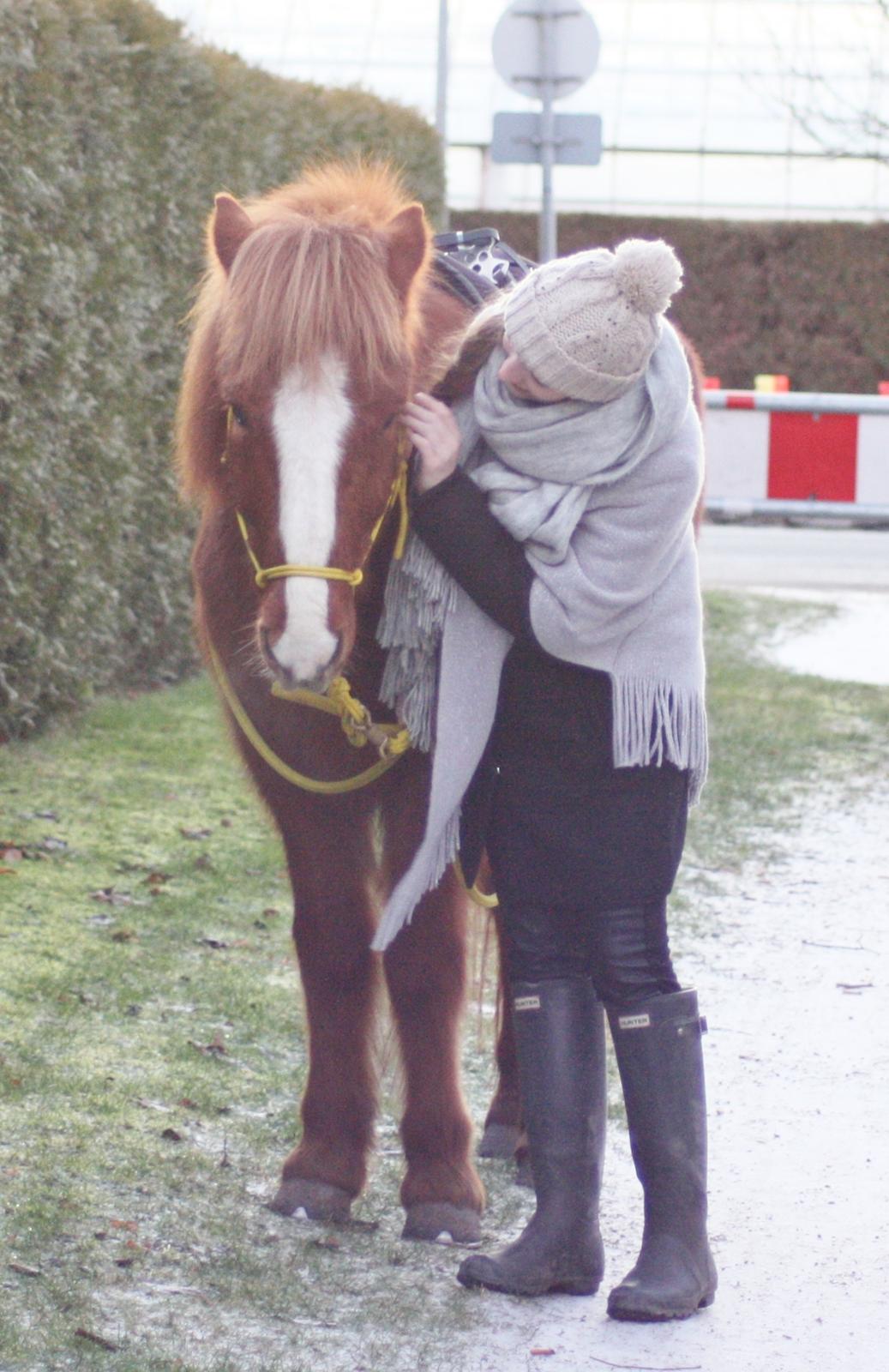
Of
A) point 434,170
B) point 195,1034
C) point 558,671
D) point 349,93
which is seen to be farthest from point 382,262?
point 434,170

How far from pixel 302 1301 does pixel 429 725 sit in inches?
38.0

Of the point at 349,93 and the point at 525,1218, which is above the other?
the point at 349,93

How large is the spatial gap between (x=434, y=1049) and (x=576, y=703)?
81 centimetres

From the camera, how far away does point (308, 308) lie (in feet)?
9.93

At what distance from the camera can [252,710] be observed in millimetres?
3600

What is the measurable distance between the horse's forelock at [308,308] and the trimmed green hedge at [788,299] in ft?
60.1

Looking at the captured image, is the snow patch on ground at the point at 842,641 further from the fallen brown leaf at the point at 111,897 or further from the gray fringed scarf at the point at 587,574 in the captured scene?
the gray fringed scarf at the point at 587,574

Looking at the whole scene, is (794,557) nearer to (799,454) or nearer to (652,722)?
(799,454)

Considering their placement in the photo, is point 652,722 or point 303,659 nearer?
point 303,659

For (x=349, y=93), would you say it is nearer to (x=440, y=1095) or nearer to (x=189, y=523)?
(x=189, y=523)

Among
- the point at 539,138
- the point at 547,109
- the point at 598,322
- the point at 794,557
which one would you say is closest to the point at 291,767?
the point at 598,322

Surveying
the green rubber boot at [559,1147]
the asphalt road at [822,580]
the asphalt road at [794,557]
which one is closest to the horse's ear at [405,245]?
the green rubber boot at [559,1147]

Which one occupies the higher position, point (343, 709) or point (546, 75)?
point (546, 75)

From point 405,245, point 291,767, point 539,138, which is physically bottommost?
point 291,767
